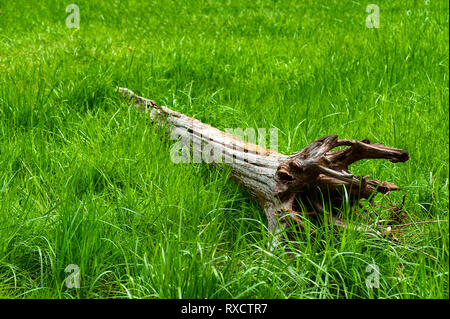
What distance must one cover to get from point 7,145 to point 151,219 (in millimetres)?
1369

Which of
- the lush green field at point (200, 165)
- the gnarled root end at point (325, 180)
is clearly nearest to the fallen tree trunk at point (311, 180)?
the gnarled root end at point (325, 180)

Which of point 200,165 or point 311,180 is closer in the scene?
point 311,180

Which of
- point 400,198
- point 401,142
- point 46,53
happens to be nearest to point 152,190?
point 400,198

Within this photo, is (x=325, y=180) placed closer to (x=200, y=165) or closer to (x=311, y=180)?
(x=311, y=180)

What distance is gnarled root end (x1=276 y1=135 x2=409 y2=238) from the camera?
265 centimetres

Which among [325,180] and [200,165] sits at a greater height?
[325,180]

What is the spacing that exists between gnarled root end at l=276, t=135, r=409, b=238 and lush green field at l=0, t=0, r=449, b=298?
184 millimetres

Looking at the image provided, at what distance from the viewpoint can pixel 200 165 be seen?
11.2 ft

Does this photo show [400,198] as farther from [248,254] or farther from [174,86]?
[174,86]

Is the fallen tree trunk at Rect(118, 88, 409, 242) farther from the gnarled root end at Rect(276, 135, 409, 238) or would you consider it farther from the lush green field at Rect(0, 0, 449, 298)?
the lush green field at Rect(0, 0, 449, 298)

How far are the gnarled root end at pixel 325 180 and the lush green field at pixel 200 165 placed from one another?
18 cm

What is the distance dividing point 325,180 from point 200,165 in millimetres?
997

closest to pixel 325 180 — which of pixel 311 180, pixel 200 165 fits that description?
pixel 311 180

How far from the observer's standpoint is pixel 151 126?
394 cm
